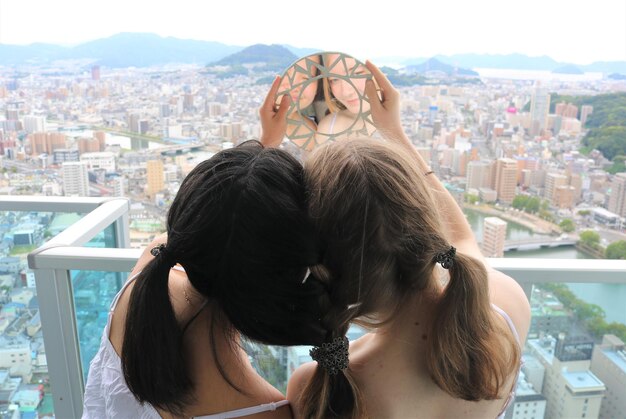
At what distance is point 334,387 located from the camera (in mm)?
744

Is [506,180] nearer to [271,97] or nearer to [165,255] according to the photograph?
[271,97]

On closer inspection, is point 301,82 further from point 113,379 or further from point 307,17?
point 307,17

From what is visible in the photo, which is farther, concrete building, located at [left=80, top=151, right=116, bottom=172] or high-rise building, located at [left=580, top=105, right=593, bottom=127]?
concrete building, located at [left=80, top=151, right=116, bottom=172]

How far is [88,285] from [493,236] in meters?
1.22

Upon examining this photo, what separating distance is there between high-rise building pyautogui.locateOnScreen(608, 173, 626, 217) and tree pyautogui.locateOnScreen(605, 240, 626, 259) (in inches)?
10.1

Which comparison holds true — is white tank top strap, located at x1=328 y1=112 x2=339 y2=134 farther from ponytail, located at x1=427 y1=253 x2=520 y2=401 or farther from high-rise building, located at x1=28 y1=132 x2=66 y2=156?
high-rise building, located at x1=28 y1=132 x2=66 y2=156

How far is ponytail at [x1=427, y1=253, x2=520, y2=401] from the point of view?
2.52ft

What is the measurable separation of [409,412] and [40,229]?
150cm

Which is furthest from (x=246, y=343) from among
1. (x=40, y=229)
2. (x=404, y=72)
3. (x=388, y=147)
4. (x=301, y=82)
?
(x=404, y=72)

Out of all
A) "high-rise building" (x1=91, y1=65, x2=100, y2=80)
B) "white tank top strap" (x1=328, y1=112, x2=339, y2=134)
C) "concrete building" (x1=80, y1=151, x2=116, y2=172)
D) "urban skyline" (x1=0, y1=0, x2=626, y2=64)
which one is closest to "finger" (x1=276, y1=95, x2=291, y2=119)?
"white tank top strap" (x1=328, y1=112, x2=339, y2=134)

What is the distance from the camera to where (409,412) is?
815 mm

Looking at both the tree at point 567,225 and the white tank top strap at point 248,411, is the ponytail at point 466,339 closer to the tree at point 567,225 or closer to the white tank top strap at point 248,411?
the white tank top strap at point 248,411

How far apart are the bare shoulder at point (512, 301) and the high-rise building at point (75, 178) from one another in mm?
1855

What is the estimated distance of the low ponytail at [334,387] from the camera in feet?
2.40
